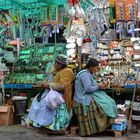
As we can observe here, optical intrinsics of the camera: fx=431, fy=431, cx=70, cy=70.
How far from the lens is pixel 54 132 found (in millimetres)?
8773

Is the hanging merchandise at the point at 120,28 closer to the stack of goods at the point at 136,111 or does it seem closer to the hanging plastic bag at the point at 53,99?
the stack of goods at the point at 136,111

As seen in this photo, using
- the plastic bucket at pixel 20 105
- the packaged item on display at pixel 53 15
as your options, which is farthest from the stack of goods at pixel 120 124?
the packaged item on display at pixel 53 15

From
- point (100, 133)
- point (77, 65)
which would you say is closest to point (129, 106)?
point (100, 133)

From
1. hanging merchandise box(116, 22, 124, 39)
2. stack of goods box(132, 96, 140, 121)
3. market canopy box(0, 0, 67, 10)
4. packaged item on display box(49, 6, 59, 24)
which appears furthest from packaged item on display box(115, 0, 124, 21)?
stack of goods box(132, 96, 140, 121)

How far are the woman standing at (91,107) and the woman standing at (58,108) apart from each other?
0.23 m

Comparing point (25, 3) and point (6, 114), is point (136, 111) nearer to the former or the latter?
point (6, 114)

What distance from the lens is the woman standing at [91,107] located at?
849 cm

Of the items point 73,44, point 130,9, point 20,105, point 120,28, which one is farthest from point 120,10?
point 20,105

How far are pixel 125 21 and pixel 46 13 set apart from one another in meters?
2.12

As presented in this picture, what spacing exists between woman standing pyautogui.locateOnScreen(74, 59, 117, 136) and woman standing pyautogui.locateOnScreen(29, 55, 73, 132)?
23cm

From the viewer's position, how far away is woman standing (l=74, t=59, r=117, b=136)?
27.9 feet

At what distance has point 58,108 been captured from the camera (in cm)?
869

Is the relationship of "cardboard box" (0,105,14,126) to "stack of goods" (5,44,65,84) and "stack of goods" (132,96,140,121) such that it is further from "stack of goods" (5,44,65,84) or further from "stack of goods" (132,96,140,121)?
"stack of goods" (132,96,140,121)

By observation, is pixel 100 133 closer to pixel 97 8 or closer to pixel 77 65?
pixel 77 65
